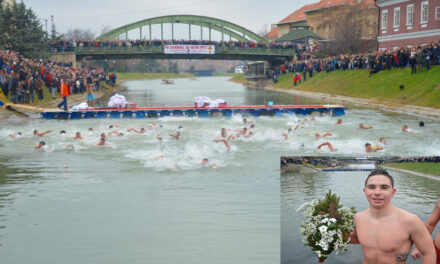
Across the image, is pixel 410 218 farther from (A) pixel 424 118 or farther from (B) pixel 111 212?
(A) pixel 424 118

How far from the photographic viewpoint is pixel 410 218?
13.5 ft

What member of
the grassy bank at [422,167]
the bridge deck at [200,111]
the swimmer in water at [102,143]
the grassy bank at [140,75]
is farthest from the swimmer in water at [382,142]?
the grassy bank at [140,75]

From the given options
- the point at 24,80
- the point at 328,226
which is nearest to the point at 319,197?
the point at 328,226

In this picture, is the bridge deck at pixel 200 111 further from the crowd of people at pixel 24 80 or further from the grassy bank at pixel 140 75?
the grassy bank at pixel 140 75

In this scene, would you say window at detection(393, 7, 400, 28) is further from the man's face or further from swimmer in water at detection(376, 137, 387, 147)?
the man's face

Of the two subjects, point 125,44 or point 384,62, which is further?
point 125,44

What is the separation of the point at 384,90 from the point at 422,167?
32756 mm

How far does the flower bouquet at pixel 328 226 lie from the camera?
15.3ft

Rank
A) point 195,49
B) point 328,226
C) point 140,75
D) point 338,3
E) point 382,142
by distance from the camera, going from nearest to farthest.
Result: point 328,226
point 382,142
point 195,49
point 338,3
point 140,75

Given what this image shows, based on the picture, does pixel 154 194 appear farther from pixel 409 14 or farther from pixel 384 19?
pixel 384 19

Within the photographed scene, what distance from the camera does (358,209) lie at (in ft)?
21.8

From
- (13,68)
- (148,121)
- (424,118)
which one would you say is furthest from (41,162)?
(424,118)

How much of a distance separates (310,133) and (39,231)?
17541mm

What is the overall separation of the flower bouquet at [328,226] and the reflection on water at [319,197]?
0.53 metres
